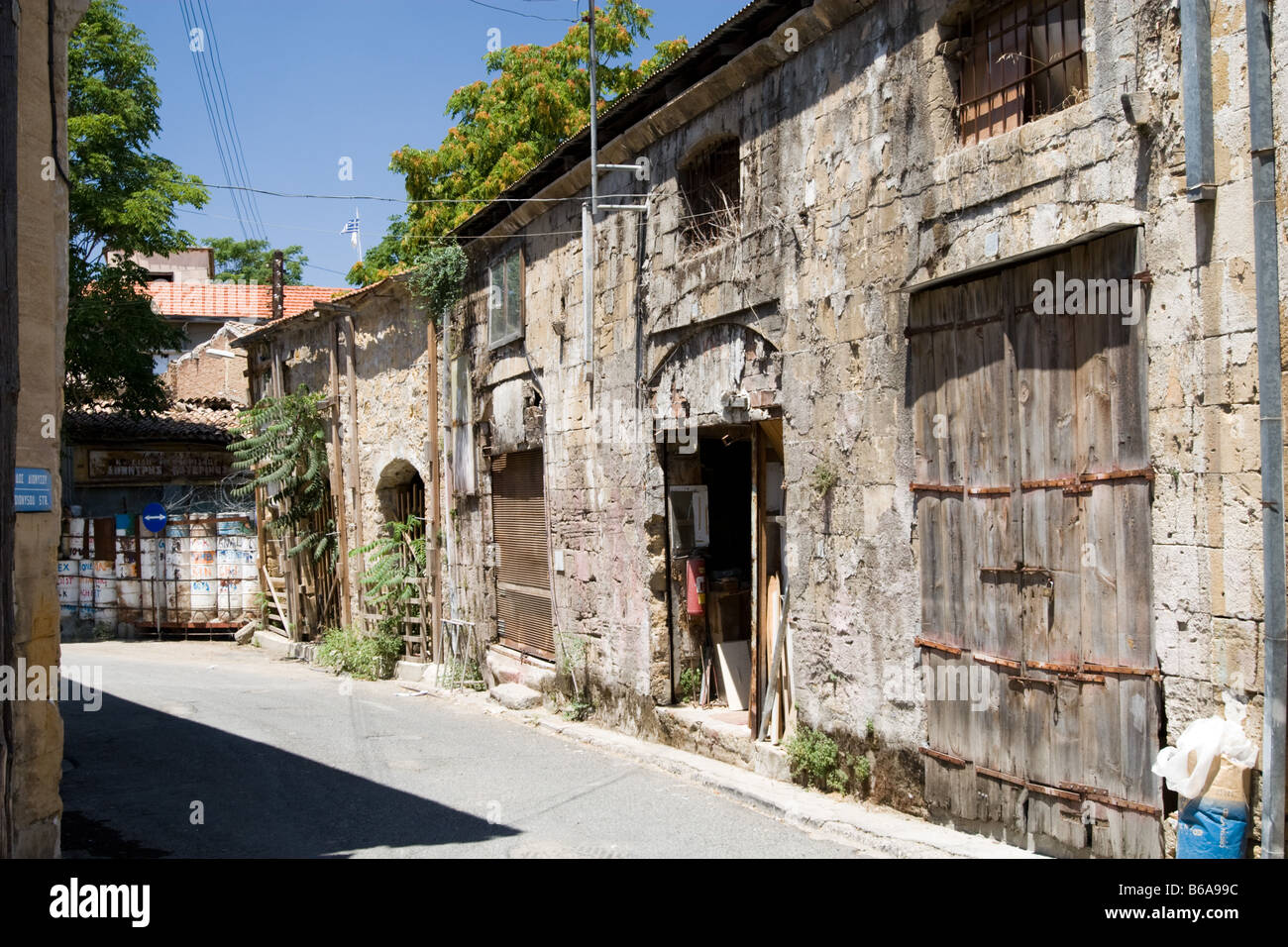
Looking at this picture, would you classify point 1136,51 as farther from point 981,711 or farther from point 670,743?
point 670,743

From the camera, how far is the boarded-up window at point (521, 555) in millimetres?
12516

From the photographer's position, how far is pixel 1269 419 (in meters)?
4.74

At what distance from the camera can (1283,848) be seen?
15.3 ft

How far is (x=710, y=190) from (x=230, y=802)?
6379mm

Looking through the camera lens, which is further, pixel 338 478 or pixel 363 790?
pixel 338 478

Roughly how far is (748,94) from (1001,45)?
2.64m

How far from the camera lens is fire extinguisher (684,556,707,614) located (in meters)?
10.1

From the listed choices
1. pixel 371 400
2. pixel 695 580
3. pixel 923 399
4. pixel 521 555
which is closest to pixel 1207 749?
pixel 923 399

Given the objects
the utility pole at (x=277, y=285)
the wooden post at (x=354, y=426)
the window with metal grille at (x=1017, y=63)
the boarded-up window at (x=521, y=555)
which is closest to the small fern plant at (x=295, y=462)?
the wooden post at (x=354, y=426)

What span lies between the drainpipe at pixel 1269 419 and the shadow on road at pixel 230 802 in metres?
4.24

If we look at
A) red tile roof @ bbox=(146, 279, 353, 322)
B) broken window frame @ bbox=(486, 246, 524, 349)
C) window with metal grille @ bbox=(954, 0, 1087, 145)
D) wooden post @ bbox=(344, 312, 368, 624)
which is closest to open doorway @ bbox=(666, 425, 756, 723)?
broken window frame @ bbox=(486, 246, 524, 349)

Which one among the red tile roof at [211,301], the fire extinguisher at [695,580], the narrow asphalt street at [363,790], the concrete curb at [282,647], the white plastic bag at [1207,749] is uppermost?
the red tile roof at [211,301]

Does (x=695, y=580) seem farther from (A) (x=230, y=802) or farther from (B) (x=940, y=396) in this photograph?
(A) (x=230, y=802)

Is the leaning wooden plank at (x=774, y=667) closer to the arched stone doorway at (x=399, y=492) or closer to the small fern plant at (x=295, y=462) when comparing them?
the arched stone doorway at (x=399, y=492)
